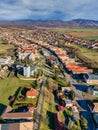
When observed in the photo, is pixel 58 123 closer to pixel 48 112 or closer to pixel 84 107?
pixel 48 112

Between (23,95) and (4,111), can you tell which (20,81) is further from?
(4,111)

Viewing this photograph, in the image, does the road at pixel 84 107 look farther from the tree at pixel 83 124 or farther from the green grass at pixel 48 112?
the green grass at pixel 48 112

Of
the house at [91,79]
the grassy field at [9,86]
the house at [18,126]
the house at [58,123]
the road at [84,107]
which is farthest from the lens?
the house at [91,79]

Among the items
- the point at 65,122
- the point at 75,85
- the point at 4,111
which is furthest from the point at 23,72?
the point at 65,122

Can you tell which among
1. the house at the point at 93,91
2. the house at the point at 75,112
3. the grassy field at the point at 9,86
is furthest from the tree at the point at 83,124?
the grassy field at the point at 9,86

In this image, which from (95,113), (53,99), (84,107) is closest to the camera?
(95,113)

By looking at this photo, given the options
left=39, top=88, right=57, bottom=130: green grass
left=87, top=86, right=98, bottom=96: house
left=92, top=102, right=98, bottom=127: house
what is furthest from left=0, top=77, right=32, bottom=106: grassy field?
left=92, top=102, right=98, bottom=127: house

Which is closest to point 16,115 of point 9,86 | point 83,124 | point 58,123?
point 58,123

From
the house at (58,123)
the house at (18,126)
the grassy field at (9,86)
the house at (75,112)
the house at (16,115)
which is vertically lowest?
the house at (75,112)
